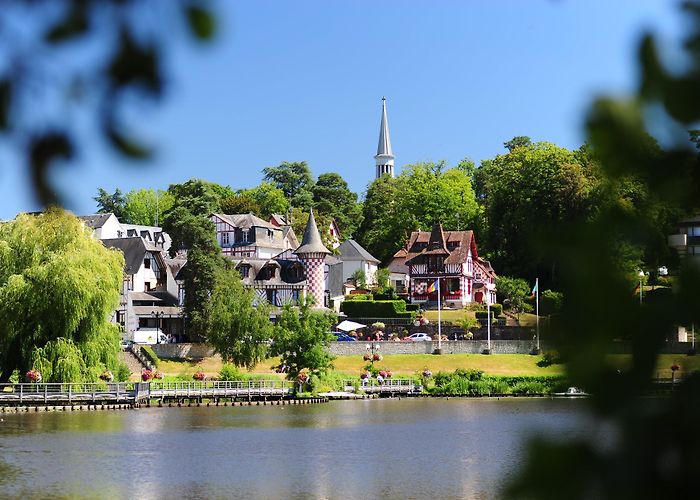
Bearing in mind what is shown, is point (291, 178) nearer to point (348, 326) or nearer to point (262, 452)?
point (348, 326)

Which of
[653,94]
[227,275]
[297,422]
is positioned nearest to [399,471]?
[297,422]

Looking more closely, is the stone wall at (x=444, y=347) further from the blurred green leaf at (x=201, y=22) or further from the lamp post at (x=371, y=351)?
the blurred green leaf at (x=201, y=22)

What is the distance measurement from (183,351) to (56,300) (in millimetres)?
25765

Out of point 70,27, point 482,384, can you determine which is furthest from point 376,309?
point 70,27

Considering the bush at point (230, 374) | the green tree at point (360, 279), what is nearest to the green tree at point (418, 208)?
the green tree at point (360, 279)

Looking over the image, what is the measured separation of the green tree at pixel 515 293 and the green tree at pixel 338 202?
152 ft

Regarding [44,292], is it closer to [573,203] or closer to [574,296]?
[574,296]

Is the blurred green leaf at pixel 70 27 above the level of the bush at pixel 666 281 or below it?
above

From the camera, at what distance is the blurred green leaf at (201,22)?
257cm

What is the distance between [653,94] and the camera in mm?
2832

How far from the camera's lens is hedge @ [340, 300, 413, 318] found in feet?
292

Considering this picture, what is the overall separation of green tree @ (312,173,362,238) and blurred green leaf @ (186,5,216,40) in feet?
435

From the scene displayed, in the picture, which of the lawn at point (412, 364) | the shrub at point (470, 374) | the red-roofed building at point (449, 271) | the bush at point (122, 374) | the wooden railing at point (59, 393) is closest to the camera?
the wooden railing at point (59, 393)

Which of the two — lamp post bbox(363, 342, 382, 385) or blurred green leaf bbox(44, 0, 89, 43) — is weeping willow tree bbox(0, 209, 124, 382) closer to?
lamp post bbox(363, 342, 382, 385)
